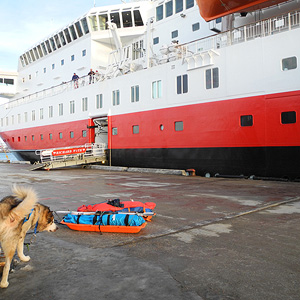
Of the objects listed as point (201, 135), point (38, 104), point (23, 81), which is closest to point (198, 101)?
point (201, 135)

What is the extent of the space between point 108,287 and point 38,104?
82.9ft

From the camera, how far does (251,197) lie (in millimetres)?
7570

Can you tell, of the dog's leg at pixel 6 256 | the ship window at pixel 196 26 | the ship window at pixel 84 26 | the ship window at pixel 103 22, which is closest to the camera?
the dog's leg at pixel 6 256

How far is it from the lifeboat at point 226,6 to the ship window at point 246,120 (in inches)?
175

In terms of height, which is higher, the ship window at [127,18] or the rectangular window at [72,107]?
the ship window at [127,18]

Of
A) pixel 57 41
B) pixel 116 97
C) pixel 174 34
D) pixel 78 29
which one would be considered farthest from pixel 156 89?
pixel 57 41

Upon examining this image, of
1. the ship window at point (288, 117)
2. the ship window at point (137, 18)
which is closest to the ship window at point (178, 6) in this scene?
the ship window at point (137, 18)

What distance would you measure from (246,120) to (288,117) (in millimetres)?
1669

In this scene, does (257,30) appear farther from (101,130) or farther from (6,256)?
(6,256)

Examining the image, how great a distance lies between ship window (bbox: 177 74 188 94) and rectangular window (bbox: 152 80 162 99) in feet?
4.13

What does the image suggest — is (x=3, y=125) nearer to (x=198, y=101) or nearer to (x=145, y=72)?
(x=145, y=72)

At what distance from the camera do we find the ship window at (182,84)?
14297mm

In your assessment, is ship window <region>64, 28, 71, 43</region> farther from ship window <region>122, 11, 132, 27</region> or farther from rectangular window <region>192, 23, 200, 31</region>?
rectangular window <region>192, 23, 200, 31</region>

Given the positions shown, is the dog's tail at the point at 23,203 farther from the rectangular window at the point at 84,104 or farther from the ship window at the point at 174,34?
the rectangular window at the point at 84,104
